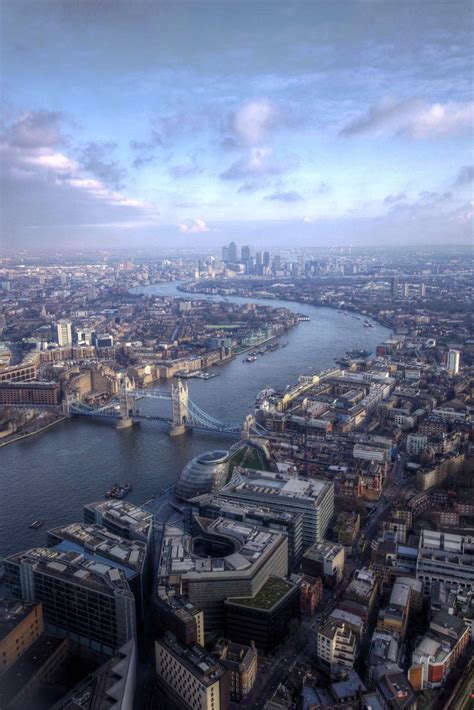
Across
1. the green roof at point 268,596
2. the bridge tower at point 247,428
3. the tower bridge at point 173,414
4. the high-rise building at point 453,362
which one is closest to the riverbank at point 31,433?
the tower bridge at point 173,414

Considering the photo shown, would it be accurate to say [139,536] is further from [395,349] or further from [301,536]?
[395,349]

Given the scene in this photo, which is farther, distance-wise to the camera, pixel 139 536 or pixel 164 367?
pixel 164 367

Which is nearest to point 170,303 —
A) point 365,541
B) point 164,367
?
point 164,367

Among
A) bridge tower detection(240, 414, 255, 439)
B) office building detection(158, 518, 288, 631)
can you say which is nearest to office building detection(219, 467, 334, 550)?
office building detection(158, 518, 288, 631)

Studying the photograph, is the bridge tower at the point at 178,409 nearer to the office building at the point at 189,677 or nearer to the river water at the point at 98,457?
the river water at the point at 98,457

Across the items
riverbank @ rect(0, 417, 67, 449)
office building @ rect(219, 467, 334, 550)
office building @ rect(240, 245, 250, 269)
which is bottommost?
riverbank @ rect(0, 417, 67, 449)

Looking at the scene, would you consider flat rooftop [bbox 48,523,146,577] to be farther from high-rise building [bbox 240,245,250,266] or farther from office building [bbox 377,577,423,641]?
high-rise building [bbox 240,245,250,266]

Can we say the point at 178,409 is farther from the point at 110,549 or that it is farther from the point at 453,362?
the point at 453,362
